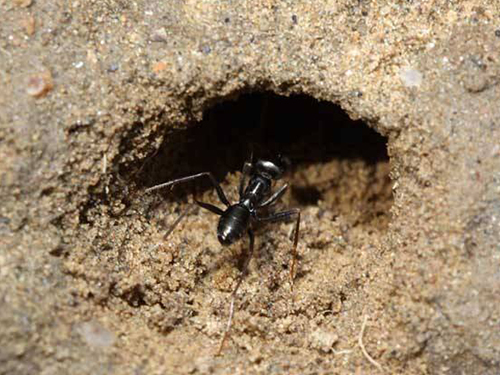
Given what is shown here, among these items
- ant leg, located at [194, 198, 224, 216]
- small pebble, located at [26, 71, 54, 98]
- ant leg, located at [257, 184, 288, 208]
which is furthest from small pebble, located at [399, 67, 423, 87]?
small pebble, located at [26, 71, 54, 98]

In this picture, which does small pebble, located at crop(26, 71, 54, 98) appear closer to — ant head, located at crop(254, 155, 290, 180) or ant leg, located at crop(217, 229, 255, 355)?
ant leg, located at crop(217, 229, 255, 355)

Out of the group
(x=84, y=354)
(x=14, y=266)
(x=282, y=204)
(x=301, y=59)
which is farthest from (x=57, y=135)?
(x=282, y=204)

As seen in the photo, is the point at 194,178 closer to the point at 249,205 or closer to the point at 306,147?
the point at 249,205

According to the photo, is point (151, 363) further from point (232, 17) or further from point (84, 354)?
point (232, 17)

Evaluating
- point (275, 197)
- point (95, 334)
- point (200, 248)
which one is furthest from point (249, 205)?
point (95, 334)

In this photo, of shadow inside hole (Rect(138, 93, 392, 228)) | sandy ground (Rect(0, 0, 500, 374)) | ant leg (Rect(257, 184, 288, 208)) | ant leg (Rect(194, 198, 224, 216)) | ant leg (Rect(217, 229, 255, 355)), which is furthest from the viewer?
shadow inside hole (Rect(138, 93, 392, 228))

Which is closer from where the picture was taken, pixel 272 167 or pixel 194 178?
pixel 194 178
